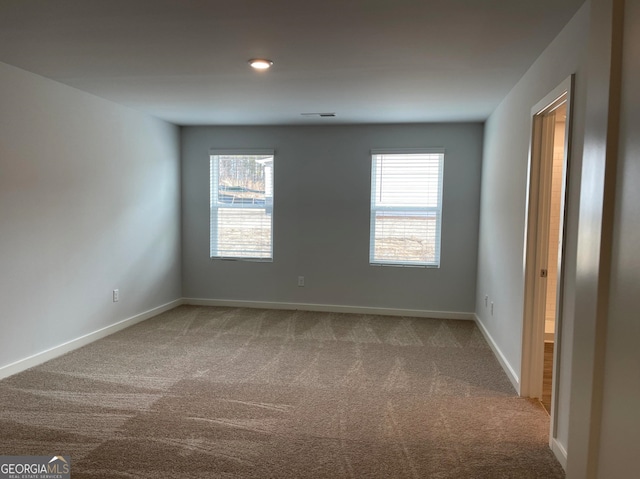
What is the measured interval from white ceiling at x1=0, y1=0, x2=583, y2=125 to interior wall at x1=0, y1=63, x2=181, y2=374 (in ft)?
0.98

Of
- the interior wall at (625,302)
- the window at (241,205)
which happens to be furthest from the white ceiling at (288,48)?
the window at (241,205)

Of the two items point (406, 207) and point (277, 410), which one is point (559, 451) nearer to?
point (277, 410)

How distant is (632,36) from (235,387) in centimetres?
303

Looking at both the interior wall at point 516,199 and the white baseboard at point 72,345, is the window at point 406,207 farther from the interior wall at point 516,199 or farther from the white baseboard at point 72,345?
the white baseboard at point 72,345

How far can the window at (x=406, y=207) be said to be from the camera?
5.32m

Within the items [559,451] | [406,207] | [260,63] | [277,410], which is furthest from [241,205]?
[559,451]

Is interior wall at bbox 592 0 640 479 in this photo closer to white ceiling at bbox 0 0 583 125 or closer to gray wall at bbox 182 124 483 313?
white ceiling at bbox 0 0 583 125

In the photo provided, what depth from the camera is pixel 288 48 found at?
9.27 ft

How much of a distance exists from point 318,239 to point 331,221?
29 centimetres

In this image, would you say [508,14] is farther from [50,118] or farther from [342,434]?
[50,118]

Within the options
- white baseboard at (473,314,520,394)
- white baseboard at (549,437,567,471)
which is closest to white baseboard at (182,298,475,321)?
white baseboard at (473,314,520,394)

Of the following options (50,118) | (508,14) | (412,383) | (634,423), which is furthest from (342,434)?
(50,118)

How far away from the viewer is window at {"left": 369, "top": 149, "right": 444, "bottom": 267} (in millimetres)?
5320

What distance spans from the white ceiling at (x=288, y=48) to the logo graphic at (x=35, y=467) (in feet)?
7.79
